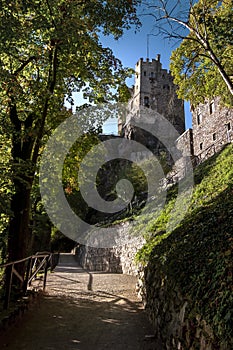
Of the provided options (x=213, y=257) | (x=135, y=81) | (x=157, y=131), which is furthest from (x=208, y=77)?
(x=135, y=81)

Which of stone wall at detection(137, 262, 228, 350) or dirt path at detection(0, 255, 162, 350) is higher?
stone wall at detection(137, 262, 228, 350)

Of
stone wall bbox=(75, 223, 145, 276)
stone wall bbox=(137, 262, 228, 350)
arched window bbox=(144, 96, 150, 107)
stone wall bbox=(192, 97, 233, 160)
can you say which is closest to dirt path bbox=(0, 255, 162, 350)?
stone wall bbox=(137, 262, 228, 350)

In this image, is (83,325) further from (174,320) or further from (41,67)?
(41,67)

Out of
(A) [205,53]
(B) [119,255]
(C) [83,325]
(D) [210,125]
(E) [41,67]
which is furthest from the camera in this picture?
(D) [210,125]

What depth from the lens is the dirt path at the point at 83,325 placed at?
4551mm

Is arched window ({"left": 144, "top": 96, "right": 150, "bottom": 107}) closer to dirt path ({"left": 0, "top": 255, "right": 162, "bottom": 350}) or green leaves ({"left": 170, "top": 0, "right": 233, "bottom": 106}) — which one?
green leaves ({"left": 170, "top": 0, "right": 233, "bottom": 106})

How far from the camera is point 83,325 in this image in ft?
18.3

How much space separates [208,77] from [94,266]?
42.7 feet

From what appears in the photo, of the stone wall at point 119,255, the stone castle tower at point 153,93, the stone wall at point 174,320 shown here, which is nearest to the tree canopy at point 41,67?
the stone wall at point 174,320

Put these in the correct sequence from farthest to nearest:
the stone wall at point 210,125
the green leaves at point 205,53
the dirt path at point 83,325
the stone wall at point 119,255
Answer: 1. the stone wall at point 210,125
2. the stone wall at point 119,255
3. the green leaves at point 205,53
4. the dirt path at point 83,325

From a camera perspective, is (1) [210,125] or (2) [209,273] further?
(1) [210,125]

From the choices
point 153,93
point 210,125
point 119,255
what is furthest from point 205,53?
point 153,93

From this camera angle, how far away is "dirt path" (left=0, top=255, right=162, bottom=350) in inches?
179

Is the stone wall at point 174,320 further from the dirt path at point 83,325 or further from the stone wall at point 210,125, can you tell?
the stone wall at point 210,125
